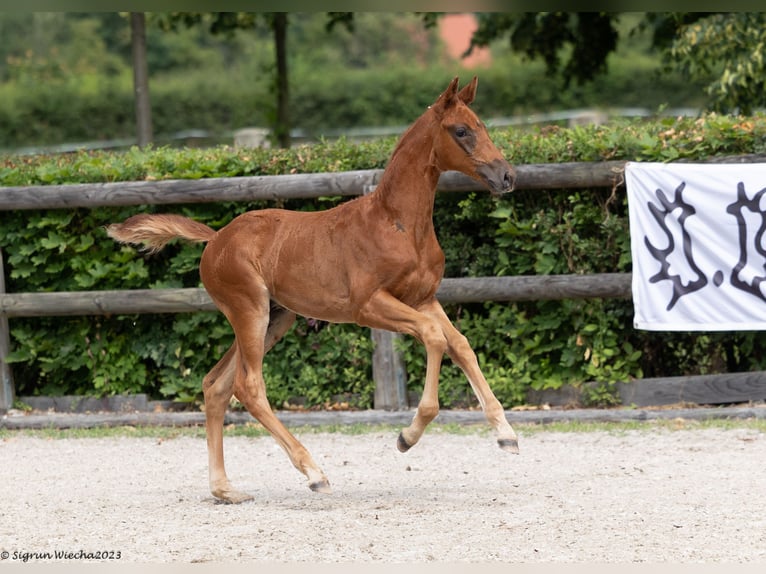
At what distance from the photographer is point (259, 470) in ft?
23.1

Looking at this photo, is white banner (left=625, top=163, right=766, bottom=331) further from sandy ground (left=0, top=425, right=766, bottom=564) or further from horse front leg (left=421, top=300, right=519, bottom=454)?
horse front leg (left=421, top=300, right=519, bottom=454)

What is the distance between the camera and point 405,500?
5824mm

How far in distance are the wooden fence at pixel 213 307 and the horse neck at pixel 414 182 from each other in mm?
2177

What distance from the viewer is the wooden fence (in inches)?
313

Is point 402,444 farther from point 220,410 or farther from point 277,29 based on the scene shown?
point 277,29

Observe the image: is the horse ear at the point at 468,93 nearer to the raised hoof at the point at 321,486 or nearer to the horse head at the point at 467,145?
the horse head at the point at 467,145

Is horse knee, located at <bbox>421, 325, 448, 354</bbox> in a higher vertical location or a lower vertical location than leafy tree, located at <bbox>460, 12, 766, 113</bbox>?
lower

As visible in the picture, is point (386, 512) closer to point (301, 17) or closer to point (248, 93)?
point (248, 93)

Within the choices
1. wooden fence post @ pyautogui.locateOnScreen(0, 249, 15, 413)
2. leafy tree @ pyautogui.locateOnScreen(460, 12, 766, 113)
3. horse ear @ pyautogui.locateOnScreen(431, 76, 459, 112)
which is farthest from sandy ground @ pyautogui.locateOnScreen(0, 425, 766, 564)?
leafy tree @ pyautogui.locateOnScreen(460, 12, 766, 113)

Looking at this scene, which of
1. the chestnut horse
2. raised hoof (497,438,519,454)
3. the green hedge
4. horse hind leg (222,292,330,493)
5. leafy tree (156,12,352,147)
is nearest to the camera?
raised hoof (497,438,519,454)

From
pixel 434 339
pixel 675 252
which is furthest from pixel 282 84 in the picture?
pixel 434 339

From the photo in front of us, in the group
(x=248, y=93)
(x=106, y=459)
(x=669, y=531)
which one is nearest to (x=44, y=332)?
(x=106, y=459)

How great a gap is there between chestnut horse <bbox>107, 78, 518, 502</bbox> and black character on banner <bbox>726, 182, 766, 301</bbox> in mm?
3000

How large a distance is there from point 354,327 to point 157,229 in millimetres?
2625
